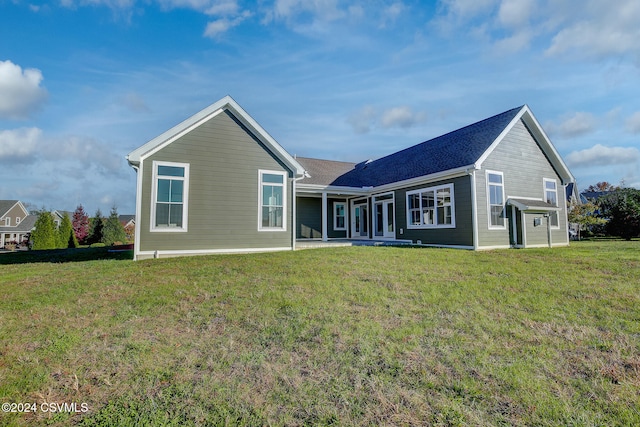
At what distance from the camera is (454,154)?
12.9m

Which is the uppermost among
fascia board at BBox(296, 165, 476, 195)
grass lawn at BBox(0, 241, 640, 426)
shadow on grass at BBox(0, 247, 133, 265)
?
fascia board at BBox(296, 165, 476, 195)

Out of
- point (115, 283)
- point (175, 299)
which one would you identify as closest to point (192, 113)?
point (115, 283)

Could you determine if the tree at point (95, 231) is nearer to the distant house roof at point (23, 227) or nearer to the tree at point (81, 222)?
the tree at point (81, 222)

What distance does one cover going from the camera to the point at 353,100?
13766 millimetres

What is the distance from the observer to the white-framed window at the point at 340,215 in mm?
17875

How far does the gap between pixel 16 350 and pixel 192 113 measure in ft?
26.2

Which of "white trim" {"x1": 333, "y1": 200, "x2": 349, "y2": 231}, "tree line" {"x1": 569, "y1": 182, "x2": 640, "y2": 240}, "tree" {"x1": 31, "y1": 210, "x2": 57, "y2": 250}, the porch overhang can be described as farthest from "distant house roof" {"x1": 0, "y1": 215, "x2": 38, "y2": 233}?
"tree line" {"x1": 569, "y1": 182, "x2": 640, "y2": 240}

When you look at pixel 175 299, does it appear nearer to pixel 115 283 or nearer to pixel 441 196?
pixel 115 283

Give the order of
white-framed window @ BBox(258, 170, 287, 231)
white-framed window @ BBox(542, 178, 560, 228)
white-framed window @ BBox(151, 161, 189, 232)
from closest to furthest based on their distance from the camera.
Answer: white-framed window @ BBox(151, 161, 189, 232) < white-framed window @ BBox(258, 170, 287, 231) < white-framed window @ BBox(542, 178, 560, 228)

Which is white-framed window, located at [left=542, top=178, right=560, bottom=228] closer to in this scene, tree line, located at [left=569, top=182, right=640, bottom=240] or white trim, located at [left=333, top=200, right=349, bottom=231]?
tree line, located at [left=569, top=182, right=640, bottom=240]

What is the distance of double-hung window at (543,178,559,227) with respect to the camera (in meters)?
13.7

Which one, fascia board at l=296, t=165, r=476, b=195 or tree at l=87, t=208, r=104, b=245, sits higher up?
fascia board at l=296, t=165, r=476, b=195

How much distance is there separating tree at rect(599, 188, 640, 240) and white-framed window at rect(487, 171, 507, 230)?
1346 cm

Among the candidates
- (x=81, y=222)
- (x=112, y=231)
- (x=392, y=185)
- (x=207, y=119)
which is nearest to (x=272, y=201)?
(x=207, y=119)
